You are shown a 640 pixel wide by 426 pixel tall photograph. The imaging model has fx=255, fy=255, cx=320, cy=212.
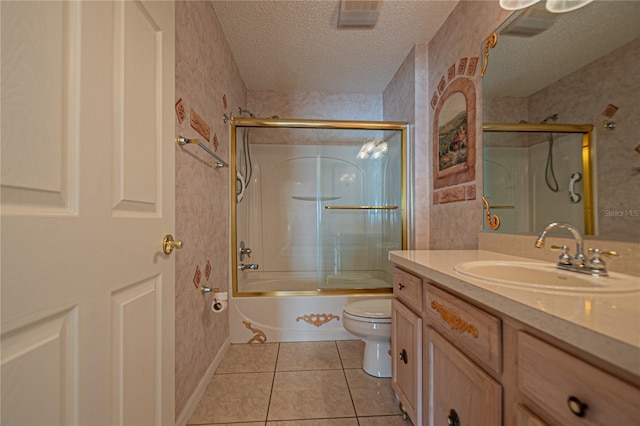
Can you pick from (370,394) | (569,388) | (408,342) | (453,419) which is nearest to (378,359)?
(370,394)

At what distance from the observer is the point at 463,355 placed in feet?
2.56

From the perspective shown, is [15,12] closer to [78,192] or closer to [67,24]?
[67,24]

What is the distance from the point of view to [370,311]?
1703mm

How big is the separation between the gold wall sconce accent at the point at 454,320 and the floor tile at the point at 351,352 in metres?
1.09

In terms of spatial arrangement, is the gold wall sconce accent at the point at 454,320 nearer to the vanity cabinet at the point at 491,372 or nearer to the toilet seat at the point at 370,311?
the vanity cabinet at the point at 491,372

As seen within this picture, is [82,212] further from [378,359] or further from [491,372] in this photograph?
[378,359]

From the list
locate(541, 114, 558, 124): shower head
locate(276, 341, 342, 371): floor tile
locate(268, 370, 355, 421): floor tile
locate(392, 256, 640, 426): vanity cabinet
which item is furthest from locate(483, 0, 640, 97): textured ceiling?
locate(276, 341, 342, 371): floor tile

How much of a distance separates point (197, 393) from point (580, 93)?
2225 millimetres

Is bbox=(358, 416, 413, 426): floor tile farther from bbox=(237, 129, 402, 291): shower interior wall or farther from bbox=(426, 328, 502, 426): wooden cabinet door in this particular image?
bbox=(237, 129, 402, 291): shower interior wall

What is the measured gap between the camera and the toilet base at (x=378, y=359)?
1.64 meters

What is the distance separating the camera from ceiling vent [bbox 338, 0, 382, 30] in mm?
1585

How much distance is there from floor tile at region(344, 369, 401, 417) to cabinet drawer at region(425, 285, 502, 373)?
0.73 m

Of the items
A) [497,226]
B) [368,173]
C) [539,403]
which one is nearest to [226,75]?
[368,173]

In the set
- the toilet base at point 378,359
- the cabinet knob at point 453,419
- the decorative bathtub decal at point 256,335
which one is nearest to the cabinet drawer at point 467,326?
the cabinet knob at point 453,419
